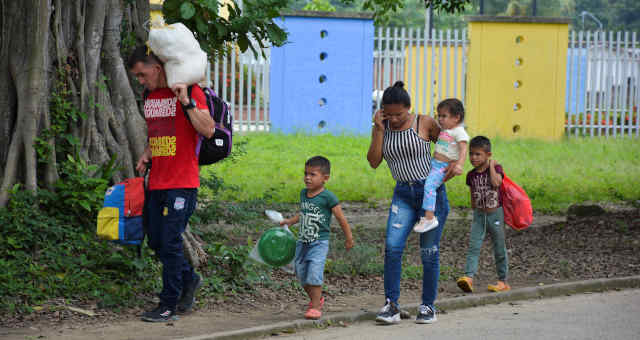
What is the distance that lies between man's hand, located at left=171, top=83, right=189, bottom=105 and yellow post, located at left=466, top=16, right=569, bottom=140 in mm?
15873

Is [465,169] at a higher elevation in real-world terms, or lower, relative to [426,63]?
lower

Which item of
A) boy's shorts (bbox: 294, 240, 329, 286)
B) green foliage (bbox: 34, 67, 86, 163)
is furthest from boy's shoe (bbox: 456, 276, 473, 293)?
green foliage (bbox: 34, 67, 86, 163)

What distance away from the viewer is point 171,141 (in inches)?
223

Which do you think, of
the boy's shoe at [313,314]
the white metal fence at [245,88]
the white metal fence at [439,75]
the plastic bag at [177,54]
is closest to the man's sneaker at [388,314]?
the boy's shoe at [313,314]

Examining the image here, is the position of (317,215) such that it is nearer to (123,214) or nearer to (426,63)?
(123,214)

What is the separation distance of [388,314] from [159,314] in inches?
66.4

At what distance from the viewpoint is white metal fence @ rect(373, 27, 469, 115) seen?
20.4 meters

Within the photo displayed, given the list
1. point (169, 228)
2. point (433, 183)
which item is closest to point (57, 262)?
point (169, 228)

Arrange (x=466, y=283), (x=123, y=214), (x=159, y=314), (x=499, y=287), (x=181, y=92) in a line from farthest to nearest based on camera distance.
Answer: (x=499, y=287) < (x=466, y=283) < (x=159, y=314) < (x=123, y=214) < (x=181, y=92)

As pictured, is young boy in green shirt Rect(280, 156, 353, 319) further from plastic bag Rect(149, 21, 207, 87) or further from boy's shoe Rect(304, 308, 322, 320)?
plastic bag Rect(149, 21, 207, 87)

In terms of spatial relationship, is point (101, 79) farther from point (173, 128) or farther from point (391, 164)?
point (391, 164)

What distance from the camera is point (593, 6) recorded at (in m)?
76.0

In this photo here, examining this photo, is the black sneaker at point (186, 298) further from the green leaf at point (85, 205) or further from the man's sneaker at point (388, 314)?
the man's sneaker at point (388, 314)

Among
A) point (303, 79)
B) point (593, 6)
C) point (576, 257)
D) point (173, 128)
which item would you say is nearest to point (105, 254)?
point (173, 128)
